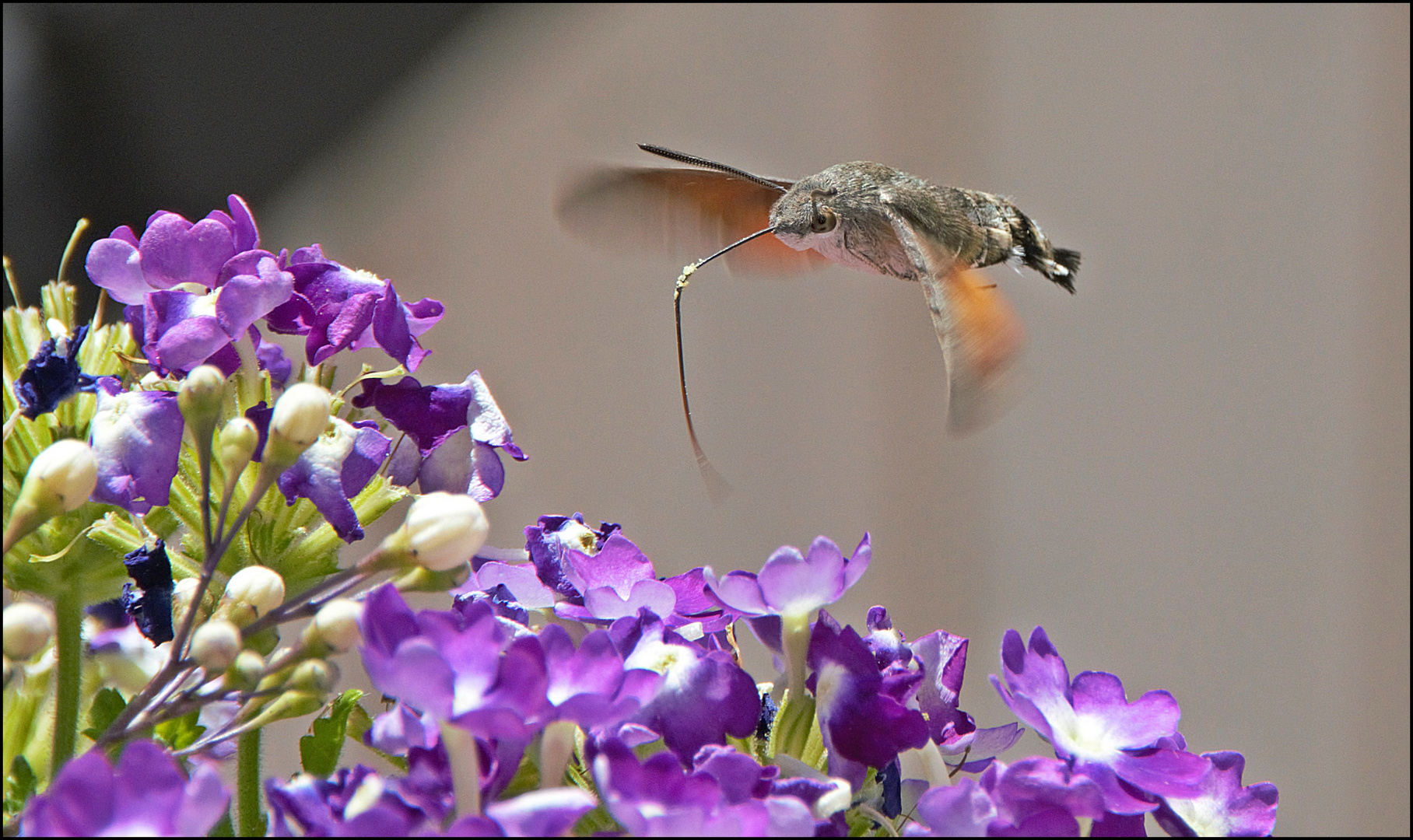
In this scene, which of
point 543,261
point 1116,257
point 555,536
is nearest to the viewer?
point 555,536

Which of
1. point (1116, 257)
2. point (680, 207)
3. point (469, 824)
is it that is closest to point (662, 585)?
point (469, 824)

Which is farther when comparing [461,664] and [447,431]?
[447,431]

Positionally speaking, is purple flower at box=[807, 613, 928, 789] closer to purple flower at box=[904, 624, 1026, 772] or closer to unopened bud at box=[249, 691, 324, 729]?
purple flower at box=[904, 624, 1026, 772]

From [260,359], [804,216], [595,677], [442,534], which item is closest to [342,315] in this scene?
[260,359]

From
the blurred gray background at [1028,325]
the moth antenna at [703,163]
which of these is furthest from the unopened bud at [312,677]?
the blurred gray background at [1028,325]

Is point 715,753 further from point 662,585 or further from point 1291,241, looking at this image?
point 1291,241

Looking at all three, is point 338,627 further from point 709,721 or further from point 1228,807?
point 1228,807

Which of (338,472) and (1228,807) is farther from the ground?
(338,472)
